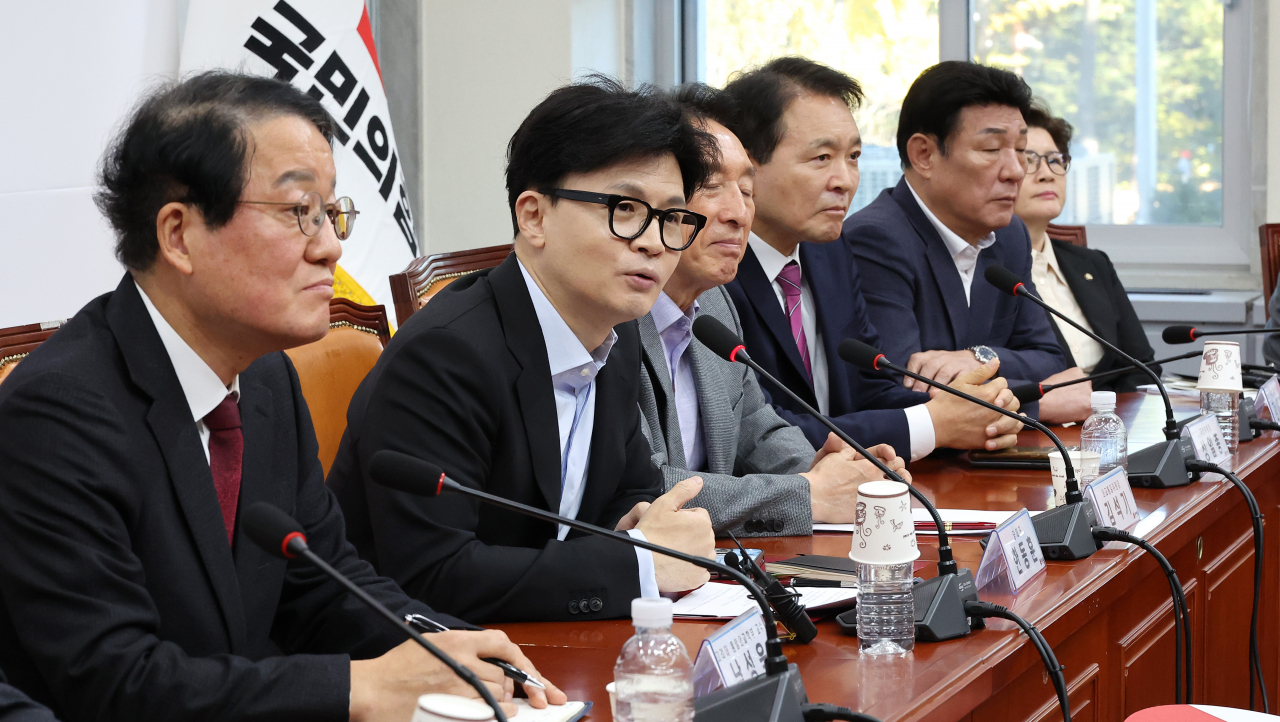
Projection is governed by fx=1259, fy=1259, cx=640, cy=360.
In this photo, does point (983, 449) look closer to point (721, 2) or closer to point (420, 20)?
point (420, 20)

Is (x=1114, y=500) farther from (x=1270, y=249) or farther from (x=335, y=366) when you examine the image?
(x=1270, y=249)

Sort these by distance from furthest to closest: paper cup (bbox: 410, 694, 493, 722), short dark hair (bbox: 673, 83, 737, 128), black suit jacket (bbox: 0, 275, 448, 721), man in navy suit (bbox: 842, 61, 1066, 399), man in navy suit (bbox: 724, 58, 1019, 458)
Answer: man in navy suit (bbox: 842, 61, 1066, 399) → man in navy suit (bbox: 724, 58, 1019, 458) → short dark hair (bbox: 673, 83, 737, 128) → black suit jacket (bbox: 0, 275, 448, 721) → paper cup (bbox: 410, 694, 493, 722)

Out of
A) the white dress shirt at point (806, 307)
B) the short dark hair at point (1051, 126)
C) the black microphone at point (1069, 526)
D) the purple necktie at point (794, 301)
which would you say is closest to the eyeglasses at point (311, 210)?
the black microphone at point (1069, 526)

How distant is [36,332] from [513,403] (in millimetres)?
576

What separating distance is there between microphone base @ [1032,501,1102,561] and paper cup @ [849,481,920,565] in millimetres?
444

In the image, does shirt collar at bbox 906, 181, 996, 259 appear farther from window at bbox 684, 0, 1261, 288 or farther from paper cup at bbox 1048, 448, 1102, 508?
window at bbox 684, 0, 1261, 288

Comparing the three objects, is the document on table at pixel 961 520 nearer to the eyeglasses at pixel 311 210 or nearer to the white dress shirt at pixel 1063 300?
the eyeglasses at pixel 311 210

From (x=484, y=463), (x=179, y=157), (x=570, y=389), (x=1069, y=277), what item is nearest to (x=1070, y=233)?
(x=1069, y=277)

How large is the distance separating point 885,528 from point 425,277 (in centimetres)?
141

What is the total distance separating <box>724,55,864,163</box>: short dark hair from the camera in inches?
108

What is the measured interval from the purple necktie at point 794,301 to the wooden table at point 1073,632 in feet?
1.20

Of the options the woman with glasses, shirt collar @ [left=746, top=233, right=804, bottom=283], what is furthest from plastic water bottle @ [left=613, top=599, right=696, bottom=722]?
the woman with glasses

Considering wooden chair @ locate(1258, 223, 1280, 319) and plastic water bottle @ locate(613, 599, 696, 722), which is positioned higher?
wooden chair @ locate(1258, 223, 1280, 319)

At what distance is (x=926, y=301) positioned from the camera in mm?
3037
